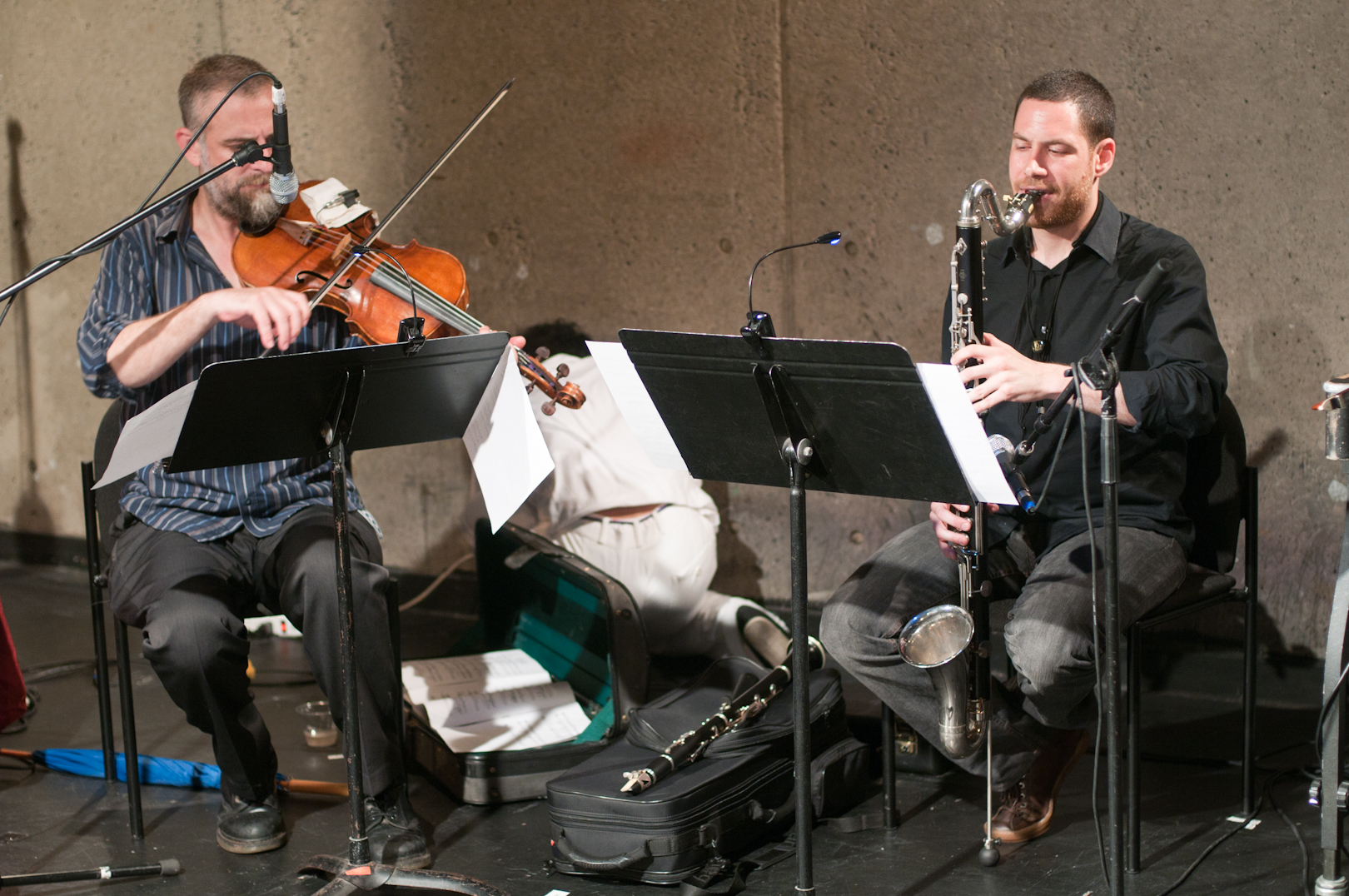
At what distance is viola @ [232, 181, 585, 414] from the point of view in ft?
8.48

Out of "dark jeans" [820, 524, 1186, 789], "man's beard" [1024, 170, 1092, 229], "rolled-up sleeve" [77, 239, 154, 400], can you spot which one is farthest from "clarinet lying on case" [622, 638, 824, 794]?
"rolled-up sleeve" [77, 239, 154, 400]

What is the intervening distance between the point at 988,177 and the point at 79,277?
11.9ft

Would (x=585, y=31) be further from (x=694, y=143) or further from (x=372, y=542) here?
(x=372, y=542)

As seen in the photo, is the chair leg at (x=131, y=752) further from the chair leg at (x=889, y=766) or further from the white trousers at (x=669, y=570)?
the chair leg at (x=889, y=766)

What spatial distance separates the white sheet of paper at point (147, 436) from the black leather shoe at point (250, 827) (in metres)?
0.87

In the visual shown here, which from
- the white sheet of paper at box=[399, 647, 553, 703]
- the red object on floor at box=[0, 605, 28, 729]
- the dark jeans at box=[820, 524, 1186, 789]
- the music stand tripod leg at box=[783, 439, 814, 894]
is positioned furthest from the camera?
the white sheet of paper at box=[399, 647, 553, 703]

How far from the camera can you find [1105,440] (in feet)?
6.13

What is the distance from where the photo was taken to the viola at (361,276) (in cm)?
258

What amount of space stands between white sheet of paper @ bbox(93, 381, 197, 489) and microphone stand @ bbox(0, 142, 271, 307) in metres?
0.26

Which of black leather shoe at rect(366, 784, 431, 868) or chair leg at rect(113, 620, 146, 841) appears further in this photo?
chair leg at rect(113, 620, 146, 841)

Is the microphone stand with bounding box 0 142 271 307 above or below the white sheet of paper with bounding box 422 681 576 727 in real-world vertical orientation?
above

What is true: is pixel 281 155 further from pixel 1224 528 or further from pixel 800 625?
pixel 1224 528

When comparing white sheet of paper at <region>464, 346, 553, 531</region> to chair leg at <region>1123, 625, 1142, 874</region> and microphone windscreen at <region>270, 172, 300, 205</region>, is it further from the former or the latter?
chair leg at <region>1123, 625, 1142, 874</region>

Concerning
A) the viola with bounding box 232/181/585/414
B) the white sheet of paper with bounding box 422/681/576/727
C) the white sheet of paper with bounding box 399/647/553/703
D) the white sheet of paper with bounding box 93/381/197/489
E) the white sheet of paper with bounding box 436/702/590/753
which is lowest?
the white sheet of paper with bounding box 436/702/590/753
